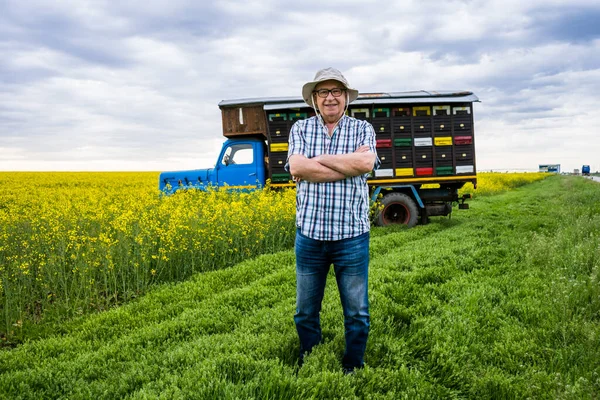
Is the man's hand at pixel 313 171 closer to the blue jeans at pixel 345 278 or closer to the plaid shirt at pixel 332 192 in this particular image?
the plaid shirt at pixel 332 192

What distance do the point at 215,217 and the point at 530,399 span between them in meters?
5.97

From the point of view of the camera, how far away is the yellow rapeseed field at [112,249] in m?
6.14

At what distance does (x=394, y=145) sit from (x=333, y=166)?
8795mm

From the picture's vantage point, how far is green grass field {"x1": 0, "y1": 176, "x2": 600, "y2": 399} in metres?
3.59

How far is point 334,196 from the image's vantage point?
3348 mm

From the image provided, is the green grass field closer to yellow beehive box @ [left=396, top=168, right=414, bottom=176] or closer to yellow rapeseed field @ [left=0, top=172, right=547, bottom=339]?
yellow rapeseed field @ [left=0, top=172, right=547, bottom=339]

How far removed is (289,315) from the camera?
507cm

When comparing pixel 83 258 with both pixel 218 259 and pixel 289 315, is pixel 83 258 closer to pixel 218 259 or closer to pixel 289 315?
pixel 218 259

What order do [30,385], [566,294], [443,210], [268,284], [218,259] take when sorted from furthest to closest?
1. [443,210]
2. [218,259]
3. [268,284]
4. [566,294]
5. [30,385]

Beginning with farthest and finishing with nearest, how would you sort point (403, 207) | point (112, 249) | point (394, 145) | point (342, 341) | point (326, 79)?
point (403, 207) < point (394, 145) < point (112, 249) < point (342, 341) < point (326, 79)

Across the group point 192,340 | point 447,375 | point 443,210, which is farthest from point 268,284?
point 443,210

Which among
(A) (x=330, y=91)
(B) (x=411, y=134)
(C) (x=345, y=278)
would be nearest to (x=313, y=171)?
(A) (x=330, y=91)

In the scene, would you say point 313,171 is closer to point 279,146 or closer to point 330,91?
point 330,91

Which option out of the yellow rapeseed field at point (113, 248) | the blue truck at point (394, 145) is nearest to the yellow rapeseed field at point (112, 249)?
the yellow rapeseed field at point (113, 248)
